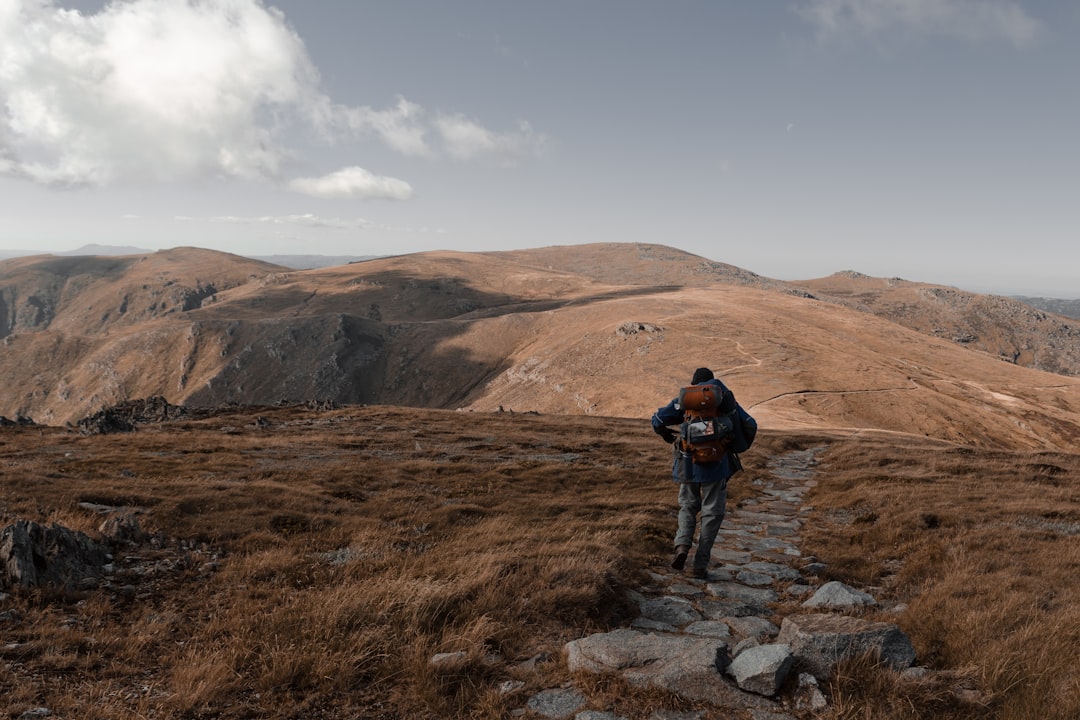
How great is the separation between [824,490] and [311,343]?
132m

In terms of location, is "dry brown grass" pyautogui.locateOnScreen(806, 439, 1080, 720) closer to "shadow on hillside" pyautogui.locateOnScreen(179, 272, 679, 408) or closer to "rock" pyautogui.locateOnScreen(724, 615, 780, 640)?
"rock" pyautogui.locateOnScreen(724, 615, 780, 640)

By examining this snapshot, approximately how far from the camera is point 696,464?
32.5 feet

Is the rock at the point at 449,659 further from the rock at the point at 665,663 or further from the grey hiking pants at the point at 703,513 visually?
the grey hiking pants at the point at 703,513

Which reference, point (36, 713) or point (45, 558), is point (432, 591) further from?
point (45, 558)

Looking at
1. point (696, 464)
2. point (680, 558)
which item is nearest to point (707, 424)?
point (696, 464)

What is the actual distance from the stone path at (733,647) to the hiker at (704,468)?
70cm

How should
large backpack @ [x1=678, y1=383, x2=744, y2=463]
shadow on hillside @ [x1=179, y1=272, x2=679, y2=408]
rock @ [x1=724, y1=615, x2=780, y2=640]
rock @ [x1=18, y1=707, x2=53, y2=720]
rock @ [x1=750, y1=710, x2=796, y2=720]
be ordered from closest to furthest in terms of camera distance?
rock @ [x1=18, y1=707, x2=53, y2=720] → rock @ [x1=750, y1=710, x2=796, y2=720] → rock @ [x1=724, y1=615, x2=780, y2=640] → large backpack @ [x1=678, y1=383, x2=744, y2=463] → shadow on hillside @ [x1=179, y1=272, x2=679, y2=408]


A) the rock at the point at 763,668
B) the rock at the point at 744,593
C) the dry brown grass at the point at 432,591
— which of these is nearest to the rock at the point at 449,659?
the dry brown grass at the point at 432,591

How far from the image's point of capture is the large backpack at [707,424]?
972cm

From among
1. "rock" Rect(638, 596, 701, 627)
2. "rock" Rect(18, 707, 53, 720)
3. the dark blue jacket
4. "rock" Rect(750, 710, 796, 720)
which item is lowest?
"rock" Rect(638, 596, 701, 627)

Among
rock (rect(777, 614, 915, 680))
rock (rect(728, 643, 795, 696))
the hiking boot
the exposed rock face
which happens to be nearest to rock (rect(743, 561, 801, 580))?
the hiking boot

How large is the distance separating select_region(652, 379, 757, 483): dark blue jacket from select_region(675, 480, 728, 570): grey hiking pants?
197 millimetres

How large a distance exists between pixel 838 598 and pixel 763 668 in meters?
3.60

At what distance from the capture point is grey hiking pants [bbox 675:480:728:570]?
384 inches
